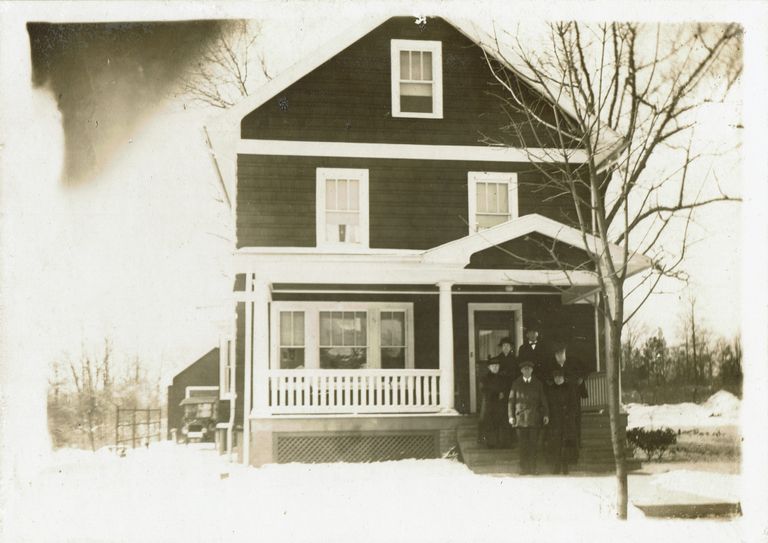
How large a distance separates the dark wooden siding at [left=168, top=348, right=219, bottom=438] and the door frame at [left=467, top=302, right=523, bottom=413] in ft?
12.7

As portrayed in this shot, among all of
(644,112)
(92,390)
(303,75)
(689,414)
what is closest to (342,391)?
(92,390)

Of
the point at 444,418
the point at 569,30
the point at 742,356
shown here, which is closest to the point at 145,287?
the point at 444,418

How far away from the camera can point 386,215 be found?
1220cm

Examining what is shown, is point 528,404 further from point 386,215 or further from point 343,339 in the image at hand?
point 386,215

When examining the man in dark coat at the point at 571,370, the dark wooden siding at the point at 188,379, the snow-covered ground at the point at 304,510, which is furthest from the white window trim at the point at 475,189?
the snow-covered ground at the point at 304,510

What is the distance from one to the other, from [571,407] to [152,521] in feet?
17.2

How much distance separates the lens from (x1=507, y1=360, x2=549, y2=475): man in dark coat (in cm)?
979

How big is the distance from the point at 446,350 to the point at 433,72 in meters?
4.38

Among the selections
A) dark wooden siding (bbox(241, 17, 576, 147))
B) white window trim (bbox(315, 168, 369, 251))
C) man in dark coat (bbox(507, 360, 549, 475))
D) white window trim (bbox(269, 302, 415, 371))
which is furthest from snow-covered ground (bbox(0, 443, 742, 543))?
dark wooden siding (bbox(241, 17, 576, 147))

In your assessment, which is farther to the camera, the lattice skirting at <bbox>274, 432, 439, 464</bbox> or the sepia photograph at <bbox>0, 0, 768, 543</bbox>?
the lattice skirting at <bbox>274, 432, 439, 464</bbox>

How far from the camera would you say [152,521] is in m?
8.38

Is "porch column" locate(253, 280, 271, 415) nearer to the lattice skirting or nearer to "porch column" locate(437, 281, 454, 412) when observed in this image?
the lattice skirting

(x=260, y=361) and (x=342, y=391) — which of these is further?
(x=342, y=391)

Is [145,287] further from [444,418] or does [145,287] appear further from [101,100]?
[444,418]
